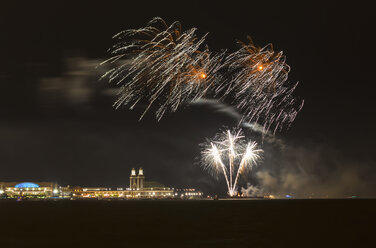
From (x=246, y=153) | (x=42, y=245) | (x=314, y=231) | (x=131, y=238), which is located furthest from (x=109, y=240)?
(x=246, y=153)

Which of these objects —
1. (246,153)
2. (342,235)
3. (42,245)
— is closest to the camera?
(42,245)

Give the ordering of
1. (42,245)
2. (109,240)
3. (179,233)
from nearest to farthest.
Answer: (42,245)
(109,240)
(179,233)

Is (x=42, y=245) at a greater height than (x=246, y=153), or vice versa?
(x=246, y=153)

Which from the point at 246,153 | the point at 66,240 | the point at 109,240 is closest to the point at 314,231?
the point at 109,240

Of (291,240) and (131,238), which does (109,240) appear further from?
(291,240)

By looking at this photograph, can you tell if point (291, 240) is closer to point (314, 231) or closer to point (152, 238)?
point (314, 231)

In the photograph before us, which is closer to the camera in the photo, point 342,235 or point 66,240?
point 66,240

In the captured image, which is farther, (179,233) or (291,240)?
(179,233)

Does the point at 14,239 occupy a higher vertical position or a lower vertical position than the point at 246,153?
lower

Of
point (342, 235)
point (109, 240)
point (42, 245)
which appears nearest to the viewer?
point (42, 245)
